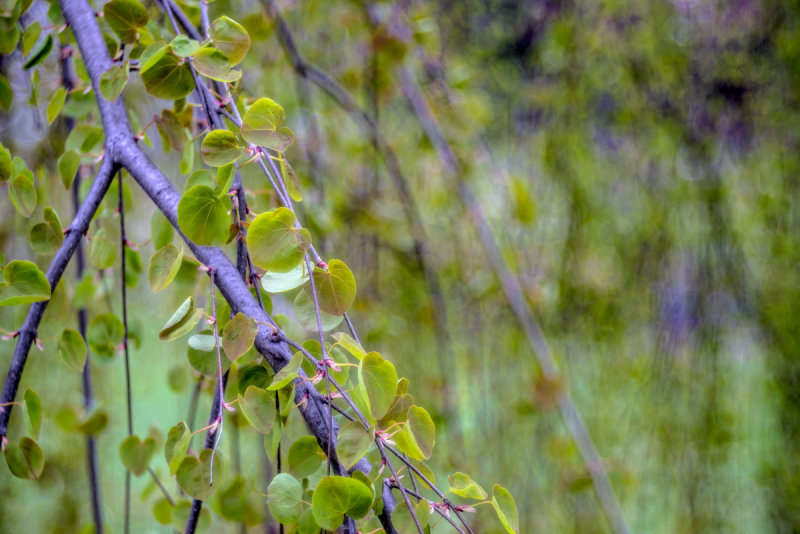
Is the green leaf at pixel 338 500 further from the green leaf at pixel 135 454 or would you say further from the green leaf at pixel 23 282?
the green leaf at pixel 135 454

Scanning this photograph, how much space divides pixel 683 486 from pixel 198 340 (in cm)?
117

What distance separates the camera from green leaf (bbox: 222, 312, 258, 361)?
11.8 inches

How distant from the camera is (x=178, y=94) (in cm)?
37

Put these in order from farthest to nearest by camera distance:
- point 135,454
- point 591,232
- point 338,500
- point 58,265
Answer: point 591,232 < point 135,454 < point 58,265 < point 338,500

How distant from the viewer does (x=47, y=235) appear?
41 cm

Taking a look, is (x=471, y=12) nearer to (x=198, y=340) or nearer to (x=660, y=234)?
(x=660, y=234)

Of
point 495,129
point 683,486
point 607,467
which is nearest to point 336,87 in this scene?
point 495,129

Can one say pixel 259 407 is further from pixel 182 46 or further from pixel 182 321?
pixel 182 46

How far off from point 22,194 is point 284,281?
0.67 feet

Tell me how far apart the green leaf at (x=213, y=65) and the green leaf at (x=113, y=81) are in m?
0.08

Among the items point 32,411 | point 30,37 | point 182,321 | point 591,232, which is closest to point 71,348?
point 32,411

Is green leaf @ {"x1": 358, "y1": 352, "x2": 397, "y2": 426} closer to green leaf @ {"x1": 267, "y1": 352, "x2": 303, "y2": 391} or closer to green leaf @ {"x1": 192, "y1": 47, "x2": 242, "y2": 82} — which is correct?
green leaf @ {"x1": 267, "y1": 352, "x2": 303, "y2": 391}

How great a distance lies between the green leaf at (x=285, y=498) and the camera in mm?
317

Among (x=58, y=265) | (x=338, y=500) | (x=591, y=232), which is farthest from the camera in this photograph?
(x=591, y=232)
